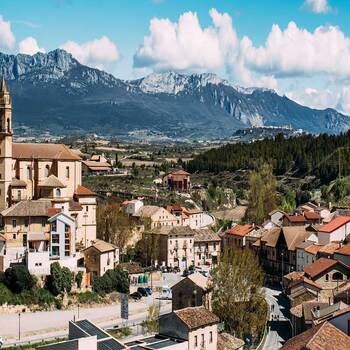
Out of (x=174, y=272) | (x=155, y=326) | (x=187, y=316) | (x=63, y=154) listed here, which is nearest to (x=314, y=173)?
(x=174, y=272)

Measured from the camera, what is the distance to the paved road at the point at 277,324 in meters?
46.2

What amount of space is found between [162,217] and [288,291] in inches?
1131

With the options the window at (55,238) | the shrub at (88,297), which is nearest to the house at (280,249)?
the shrub at (88,297)

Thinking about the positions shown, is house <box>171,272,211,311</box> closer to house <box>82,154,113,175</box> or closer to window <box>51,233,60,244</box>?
window <box>51,233,60,244</box>

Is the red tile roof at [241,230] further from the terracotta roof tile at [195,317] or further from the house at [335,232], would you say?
the terracotta roof tile at [195,317]

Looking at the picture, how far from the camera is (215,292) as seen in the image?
44.8 m

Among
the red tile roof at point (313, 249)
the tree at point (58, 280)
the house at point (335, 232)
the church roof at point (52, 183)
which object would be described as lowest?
the tree at point (58, 280)

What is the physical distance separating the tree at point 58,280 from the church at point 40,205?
0.75m

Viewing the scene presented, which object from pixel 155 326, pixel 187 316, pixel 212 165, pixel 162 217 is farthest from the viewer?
pixel 212 165

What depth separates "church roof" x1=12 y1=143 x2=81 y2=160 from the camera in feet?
214

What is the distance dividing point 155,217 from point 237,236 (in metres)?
10.2

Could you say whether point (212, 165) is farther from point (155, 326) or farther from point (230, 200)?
point (155, 326)

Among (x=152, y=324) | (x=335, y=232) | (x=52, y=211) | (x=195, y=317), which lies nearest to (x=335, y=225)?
(x=335, y=232)

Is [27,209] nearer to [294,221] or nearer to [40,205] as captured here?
[40,205]
